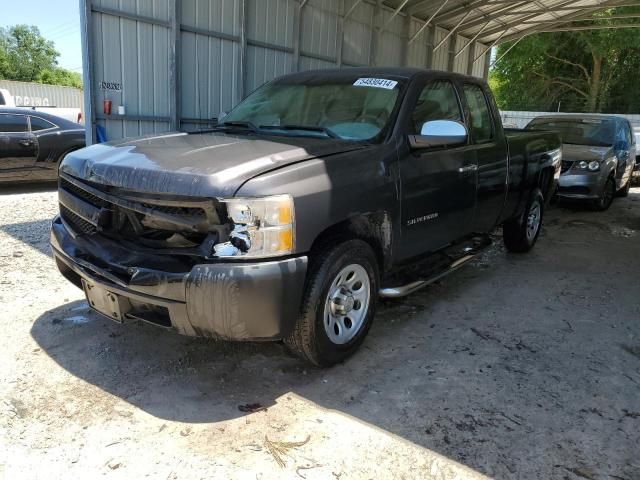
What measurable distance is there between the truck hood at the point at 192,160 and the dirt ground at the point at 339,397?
118cm

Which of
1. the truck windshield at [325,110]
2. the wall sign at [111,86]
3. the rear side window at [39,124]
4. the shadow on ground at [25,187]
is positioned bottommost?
the shadow on ground at [25,187]

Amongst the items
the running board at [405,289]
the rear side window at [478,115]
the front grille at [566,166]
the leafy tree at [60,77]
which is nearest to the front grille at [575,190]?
the front grille at [566,166]

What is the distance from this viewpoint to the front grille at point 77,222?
3.34 metres

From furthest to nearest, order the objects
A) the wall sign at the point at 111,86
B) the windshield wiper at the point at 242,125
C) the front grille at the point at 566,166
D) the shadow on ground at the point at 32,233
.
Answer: the front grille at the point at 566,166
the wall sign at the point at 111,86
the shadow on ground at the point at 32,233
the windshield wiper at the point at 242,125

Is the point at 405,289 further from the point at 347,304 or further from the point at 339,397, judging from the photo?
the point at 339,397

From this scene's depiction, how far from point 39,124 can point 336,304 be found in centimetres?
782

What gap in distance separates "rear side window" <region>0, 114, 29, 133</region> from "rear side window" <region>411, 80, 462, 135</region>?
734 cm

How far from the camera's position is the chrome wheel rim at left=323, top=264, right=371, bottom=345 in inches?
128

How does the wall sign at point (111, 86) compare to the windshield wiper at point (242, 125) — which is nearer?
the windshield wiper at point (242, 125)

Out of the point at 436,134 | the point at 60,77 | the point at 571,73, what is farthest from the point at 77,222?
the point at 60,77

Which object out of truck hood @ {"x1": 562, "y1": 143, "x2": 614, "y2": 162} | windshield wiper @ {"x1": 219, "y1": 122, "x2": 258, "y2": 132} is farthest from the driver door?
truck hood @ {"x1": 562, "y1": 143, "x2": 614, "y2": 162}

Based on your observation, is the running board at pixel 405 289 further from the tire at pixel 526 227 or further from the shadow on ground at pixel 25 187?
the shadow on ground at pixel 25 187

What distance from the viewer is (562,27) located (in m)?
15.2

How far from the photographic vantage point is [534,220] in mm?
6461
